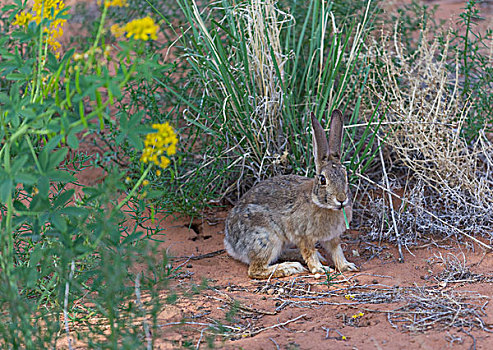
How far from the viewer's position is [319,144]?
14.9 ft

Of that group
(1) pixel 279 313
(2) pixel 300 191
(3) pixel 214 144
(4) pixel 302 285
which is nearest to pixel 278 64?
(3) pixel 214 144

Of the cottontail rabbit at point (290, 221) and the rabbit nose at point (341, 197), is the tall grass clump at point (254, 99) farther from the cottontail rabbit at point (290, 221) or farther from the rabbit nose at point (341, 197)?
the rabbit nose at point (341, 197)

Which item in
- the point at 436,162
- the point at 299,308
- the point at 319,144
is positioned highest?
the point at 319,144

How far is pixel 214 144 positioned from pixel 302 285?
1535mm

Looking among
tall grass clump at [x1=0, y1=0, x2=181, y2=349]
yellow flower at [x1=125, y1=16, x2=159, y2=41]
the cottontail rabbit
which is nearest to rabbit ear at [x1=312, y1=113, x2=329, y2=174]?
the cottontail rabbit

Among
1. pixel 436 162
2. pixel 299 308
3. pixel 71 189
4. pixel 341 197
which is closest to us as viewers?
pixel 71 189

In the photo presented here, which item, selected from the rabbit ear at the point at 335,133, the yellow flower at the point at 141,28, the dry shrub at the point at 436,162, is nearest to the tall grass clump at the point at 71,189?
the yellow flower at the point at 141,28

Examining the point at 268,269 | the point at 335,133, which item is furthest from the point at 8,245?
the point at 335,133

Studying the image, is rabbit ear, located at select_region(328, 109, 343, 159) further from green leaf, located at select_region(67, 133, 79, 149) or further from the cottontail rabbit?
green leaf, located at select_region(67, 133, 79, 149)

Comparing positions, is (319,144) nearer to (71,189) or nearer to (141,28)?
(71,189)

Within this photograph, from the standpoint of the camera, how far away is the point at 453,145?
16.4 ft

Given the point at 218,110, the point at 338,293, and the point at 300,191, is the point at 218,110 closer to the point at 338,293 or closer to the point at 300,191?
the point at 300,191

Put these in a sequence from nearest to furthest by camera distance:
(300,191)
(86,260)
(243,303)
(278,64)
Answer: (86,260) → (243,303) → (300,191) → (278,64)

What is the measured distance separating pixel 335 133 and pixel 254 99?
925 millimetres
